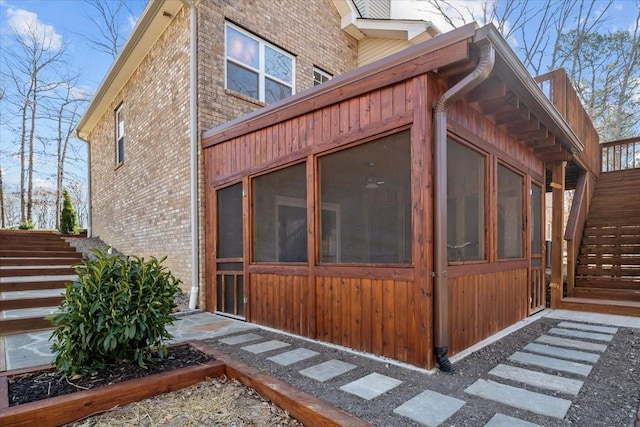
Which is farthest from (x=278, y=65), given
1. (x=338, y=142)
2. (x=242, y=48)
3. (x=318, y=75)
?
(x=338, y=142)

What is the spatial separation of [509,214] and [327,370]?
3.23 metres

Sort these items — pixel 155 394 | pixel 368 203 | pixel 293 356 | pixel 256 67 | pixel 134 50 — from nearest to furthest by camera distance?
pixel 155 394
pixel 293 356
pixel 368 203
pixel 256 67
pixel 134 50

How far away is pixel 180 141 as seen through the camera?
6078mm

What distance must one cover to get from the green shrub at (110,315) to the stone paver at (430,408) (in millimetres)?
2043

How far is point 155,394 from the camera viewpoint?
8.71 ft

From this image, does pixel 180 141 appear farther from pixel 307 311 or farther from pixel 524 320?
pixel 524 320

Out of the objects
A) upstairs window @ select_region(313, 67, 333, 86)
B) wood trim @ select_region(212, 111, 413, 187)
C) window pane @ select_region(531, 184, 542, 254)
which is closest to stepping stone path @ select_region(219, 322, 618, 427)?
window pane @ select_region(531, 184, 542, 254)

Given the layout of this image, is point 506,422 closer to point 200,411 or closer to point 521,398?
point 521,398

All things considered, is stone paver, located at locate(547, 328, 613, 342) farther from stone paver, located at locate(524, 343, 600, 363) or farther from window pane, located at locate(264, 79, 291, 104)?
window pane, located at locate(264, 79, 291, 104)

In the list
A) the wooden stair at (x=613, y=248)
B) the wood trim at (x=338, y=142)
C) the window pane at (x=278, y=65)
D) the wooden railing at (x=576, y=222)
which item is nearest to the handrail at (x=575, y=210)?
the wooden railing at (x=576, y=222)

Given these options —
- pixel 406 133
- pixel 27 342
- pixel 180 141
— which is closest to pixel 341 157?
pixel 406 133

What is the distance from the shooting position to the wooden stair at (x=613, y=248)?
5.96 metres

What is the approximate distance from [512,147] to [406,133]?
7.54ft

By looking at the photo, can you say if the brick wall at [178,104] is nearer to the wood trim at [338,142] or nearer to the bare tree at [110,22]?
the wood trim at [338,142]
